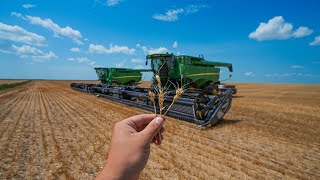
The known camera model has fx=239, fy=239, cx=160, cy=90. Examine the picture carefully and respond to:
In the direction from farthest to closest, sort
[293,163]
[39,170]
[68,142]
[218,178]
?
[68,142] < [293,163] < [39,170] < [218,178]

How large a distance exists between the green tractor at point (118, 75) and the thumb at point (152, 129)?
26.6 metres

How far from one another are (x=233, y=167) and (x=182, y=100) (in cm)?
420

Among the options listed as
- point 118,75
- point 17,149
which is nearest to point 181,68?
point 17,149

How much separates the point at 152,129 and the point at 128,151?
167 millimetres

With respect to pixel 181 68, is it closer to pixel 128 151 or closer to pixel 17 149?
pixel 17 149

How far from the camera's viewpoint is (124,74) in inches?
1150

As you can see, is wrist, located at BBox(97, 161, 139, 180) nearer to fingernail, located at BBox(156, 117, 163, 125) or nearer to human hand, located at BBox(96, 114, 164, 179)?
human hand, located at BBox(96, 114, 164, 179)

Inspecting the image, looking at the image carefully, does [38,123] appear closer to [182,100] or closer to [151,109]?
[151,109]

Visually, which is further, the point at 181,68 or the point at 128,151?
the point at 181,68

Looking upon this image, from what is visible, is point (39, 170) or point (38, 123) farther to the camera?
point (38, 123)

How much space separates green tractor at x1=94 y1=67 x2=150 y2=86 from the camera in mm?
27656

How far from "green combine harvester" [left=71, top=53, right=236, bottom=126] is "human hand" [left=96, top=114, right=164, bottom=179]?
9.33 feet

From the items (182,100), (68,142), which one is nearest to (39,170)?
(68,142)

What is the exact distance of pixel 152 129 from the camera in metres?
1.25
